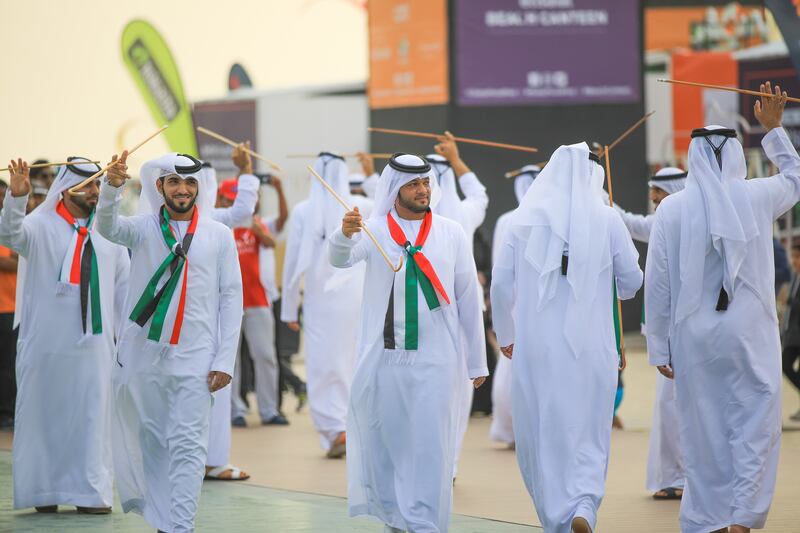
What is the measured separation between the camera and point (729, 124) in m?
18.1

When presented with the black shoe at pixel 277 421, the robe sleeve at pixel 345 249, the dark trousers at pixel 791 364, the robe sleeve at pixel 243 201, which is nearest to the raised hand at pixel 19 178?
the robe sleeve at pixel 345 249

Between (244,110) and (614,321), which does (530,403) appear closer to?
(614,321)

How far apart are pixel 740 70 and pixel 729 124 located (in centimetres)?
66

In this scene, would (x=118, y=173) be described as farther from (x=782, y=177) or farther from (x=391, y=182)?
(x=782, y=177)

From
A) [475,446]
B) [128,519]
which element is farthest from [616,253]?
[475,446]

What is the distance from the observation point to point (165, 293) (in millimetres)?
7121

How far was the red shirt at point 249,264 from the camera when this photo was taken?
12.5 meters

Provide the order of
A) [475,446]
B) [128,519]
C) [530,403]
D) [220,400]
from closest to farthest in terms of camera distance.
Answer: [530,403]
[128,519]
[220,400]
[475,446]

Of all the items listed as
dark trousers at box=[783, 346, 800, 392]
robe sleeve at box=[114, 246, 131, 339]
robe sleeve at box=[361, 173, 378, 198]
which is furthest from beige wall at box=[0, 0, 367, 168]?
robe sleeve at box=[114, 246, 131, 339]

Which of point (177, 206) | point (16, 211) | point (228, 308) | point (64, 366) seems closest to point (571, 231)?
point (228, 308)

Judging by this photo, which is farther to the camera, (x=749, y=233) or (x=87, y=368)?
(x=87, y=368)

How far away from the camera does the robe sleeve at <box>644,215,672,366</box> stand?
7.25 meters

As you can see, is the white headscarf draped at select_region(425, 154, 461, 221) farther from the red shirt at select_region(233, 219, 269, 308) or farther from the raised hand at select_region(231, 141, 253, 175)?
the red shirt at select_region(233, 219, 269, 308)

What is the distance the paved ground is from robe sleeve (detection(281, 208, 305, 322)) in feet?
3.30
